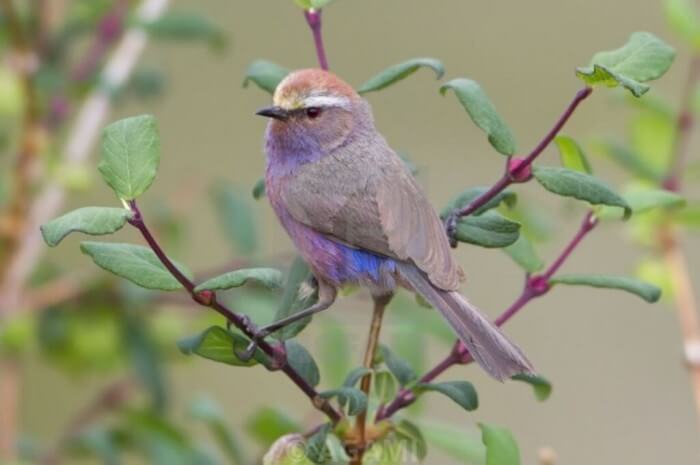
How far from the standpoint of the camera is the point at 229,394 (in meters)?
3.47

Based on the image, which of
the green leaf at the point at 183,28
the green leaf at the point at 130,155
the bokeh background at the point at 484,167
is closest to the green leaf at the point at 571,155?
the green leaf at the point at 130,155

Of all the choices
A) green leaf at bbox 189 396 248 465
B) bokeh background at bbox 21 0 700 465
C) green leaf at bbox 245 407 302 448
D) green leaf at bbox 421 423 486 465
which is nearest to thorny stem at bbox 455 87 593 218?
green leaf at bbox 421 423 486 465

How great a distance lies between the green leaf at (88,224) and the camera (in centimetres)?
97

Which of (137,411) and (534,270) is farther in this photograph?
(137,411)

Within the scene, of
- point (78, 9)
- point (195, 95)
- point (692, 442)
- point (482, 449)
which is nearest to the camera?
point (482, 449)

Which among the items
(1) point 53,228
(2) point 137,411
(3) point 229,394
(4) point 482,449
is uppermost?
(1) point 53,228

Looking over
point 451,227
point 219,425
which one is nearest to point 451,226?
point 451,227

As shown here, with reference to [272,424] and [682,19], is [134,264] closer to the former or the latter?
[272,424]

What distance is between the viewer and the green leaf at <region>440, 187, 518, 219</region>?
1.17m

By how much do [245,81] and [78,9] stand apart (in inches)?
46.6

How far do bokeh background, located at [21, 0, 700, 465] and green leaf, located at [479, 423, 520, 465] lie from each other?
6.17ft

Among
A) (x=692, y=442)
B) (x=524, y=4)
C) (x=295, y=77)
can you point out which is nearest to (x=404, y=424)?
(x=295, y=77)

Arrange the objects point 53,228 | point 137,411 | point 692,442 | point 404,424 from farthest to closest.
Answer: point 692,442 < point 137,411 < point 404,424 < point 53,228

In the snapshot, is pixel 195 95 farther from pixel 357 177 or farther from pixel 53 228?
pixel 53 228
